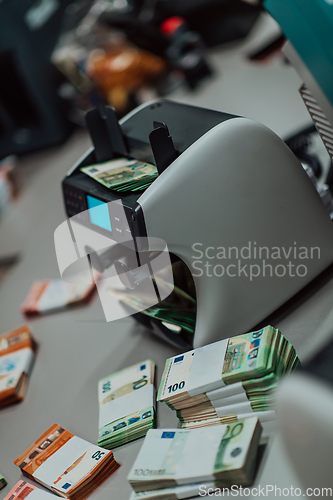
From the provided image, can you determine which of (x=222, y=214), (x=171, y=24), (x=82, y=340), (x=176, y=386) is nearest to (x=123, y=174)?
(x=222, y=214)

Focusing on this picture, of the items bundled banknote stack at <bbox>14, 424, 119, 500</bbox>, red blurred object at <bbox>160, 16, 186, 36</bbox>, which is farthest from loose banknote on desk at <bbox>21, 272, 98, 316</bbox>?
red blurred object at <bbox>160, 16, 186, 36</bbox>

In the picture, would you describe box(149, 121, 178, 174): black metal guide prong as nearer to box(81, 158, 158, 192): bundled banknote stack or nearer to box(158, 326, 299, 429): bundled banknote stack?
box(81, 158, 158, 192): bundled banknote stack

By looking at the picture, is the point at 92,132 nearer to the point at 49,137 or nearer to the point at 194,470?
the point at 194,470

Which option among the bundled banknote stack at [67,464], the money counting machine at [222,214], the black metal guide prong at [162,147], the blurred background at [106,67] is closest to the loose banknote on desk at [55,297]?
the money counting machine at [222,214]

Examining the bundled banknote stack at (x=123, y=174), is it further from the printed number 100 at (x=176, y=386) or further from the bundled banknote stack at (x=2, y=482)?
the bundled banknote stack at (x=2, y=482)

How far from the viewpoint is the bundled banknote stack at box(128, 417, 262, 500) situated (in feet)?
2.96

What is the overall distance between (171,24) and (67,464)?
2.99 m

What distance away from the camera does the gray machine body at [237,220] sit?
1112mm

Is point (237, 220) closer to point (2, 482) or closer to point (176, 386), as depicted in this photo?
point (176, 386)

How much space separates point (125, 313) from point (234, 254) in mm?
458

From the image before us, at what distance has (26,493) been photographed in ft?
3.66

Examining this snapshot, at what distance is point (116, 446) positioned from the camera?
1.17 meters

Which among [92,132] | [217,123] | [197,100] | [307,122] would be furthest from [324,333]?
[197,100]

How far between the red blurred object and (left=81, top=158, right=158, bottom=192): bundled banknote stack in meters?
2.20
